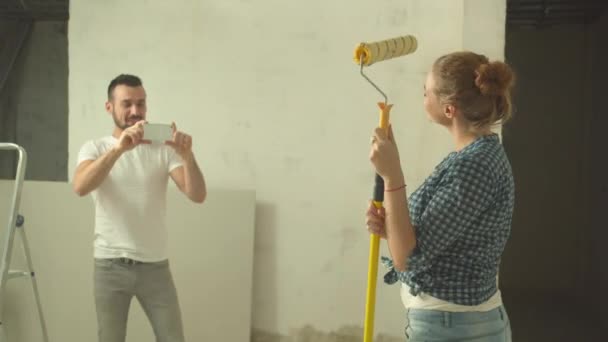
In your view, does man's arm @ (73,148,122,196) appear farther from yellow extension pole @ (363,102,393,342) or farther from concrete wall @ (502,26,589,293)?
concrete wall @ (502,26,589,293)

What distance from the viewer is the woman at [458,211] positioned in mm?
1039

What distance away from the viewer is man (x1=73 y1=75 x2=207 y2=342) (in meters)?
1.82

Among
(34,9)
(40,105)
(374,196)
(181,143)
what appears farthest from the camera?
(40,105)

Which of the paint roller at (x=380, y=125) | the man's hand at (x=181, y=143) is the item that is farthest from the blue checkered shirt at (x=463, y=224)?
the man's hand at (x=181, y=143)

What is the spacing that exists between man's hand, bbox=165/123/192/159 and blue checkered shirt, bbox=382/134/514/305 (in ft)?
3.08

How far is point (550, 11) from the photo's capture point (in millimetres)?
3561

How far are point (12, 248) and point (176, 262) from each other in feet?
2.27

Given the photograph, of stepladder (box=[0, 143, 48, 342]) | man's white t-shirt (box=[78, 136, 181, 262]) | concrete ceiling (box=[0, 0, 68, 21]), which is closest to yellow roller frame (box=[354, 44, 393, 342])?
Answer: man's white t-shirt (box=[78, 136, 181, 262])

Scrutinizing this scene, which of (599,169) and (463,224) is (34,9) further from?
(599,169)

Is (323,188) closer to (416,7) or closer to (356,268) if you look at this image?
(356,268)

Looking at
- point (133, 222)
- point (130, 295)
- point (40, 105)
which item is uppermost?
point (40, 105)

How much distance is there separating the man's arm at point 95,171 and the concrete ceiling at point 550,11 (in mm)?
2711

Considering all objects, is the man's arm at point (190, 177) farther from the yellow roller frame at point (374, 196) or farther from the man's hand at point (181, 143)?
the yellow roller frame at point (374, 196)

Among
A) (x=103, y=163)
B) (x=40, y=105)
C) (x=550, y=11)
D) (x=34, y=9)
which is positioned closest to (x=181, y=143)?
(x=103, y=163)
